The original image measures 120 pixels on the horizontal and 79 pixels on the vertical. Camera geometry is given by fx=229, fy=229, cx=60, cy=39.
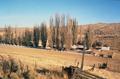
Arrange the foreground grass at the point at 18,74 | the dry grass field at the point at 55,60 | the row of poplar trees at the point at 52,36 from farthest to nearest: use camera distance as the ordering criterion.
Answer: the row of poplar trees at the point at 52,36 → the dry grass field at the point at 55,60 → the foreground grass at the point at 18,74

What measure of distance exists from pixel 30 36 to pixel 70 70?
7174cm

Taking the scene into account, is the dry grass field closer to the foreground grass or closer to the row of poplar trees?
the foreground grass

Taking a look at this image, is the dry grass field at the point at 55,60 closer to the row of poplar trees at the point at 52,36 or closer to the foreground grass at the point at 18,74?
the foreground grass at the point at 18,74

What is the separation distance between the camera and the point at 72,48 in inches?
2859

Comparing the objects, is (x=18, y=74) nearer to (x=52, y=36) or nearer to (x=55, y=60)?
(x=55, y=60)

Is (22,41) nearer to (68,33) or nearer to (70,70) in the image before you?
(68,33)

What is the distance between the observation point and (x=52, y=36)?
77688 mm

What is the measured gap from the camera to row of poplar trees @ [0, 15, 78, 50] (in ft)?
241

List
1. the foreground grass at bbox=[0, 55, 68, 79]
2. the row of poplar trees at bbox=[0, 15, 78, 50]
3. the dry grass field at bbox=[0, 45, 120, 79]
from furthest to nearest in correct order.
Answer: the row of poplar trees at bbox=[0, 15, 78, 50], the dry grass field at bbox=[0, 45, 120, 79], the foreground grass at bbox=[0, 55, 68, 79]

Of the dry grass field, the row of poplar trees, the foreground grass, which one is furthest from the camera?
the row of poplar trees

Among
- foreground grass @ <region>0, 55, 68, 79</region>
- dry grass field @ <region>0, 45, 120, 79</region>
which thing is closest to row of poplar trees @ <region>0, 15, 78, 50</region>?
dry grass field @ <region>0, 45, 120, 79</region>

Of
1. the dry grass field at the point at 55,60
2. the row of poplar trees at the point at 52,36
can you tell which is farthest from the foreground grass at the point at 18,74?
the row of poplar trees at the point at 52,36

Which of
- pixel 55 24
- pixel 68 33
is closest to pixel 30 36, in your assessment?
pixel 55 24

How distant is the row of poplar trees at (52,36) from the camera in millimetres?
73438
